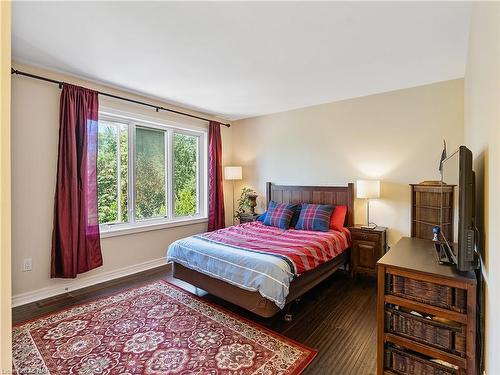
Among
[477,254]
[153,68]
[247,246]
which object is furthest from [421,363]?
[153,68]

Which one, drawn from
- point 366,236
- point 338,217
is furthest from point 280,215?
point 366,236

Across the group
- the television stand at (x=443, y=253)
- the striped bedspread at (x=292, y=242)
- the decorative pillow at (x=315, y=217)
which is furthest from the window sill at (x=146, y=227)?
the television stand at (x=443, y=253)

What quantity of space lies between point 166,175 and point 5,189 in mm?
3959

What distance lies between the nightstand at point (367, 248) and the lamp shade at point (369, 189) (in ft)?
1.49

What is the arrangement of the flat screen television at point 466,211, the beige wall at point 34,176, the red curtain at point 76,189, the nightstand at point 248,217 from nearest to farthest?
the flat screen television at point 466,211 → the beige wall at point 34,176 → the red curtain at point 76,189 → the nightstand at point 248,217

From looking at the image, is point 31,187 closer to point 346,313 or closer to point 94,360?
point 94,360

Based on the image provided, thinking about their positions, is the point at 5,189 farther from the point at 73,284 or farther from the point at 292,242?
the point at 73,284

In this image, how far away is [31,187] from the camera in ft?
9.50

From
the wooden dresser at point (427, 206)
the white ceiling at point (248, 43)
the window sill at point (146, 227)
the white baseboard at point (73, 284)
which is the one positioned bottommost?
the white baseboard at point (73, 284)

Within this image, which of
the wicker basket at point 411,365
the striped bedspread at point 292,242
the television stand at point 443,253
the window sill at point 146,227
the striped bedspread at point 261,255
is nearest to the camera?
the wicker basket at point 411,365

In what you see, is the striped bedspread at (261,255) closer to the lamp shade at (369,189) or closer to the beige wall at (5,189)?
the lamp shade at (369,189)

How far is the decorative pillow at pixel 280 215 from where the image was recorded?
3.93m

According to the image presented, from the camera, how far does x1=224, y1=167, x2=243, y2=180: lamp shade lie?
493 centimetres

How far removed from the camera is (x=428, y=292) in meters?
1.56
